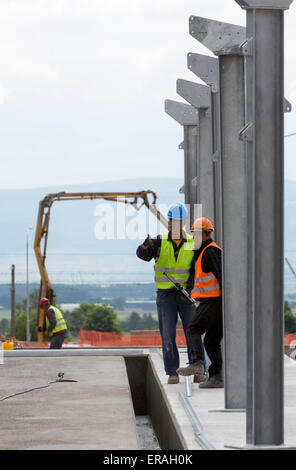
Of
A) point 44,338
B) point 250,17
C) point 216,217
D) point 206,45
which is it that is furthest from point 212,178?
point 44,338

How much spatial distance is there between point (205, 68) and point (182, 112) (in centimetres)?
234

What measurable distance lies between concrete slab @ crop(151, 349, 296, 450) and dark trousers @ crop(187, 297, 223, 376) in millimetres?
409

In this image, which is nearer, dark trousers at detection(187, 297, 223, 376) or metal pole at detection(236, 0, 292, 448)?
metal pole at detection(236, 0, 292, 448)

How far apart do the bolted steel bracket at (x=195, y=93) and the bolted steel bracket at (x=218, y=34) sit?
7.57 ft

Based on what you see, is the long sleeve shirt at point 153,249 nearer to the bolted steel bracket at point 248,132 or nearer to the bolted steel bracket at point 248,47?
the bolted steel bracket at point 248,132

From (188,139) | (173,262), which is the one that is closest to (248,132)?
(173,262)

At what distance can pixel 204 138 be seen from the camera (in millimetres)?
10773

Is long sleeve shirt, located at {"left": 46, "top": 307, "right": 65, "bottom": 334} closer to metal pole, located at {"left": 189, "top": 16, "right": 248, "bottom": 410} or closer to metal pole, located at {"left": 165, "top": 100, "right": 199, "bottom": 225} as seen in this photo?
metal pole, located at {"left": 165, "top": 100, "right": 199, "bottom": 225}

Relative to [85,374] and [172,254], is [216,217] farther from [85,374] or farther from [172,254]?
[85,374]

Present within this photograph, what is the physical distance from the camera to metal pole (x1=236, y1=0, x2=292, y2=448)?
6.35 meters

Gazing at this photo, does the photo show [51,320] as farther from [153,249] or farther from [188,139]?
[153,249]


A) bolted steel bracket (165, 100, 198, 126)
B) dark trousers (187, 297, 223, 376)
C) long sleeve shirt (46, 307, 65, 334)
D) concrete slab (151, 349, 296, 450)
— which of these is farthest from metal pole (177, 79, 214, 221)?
long sleeve shirt (46, 307, 65, 334)

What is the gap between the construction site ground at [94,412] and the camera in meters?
6.99

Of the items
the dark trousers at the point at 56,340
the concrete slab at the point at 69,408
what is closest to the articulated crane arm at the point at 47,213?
the dark trousers at the point at 56,340
